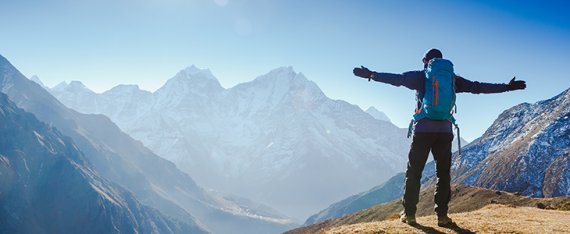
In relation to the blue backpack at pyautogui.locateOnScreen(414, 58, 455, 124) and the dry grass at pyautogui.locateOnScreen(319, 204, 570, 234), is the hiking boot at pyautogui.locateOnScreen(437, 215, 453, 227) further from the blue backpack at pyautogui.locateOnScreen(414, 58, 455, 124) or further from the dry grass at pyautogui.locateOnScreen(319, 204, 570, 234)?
the blue backpack at pyautogui.locateOnScreen(414, 58, 455, 124)

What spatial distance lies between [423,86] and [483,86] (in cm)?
265

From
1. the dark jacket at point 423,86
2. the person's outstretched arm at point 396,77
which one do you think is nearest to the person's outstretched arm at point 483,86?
the dark jacket at point 423,86

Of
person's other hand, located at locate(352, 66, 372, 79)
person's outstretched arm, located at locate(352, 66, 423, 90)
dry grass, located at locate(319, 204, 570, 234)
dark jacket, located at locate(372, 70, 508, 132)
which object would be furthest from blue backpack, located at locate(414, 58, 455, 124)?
dry grass, located at locate(319, 204, 570, 234)

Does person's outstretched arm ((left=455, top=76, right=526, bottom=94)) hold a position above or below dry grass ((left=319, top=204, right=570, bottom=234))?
above

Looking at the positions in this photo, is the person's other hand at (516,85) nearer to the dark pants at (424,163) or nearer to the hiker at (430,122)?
the hiker at (430,122)

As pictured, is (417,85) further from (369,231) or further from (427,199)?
(427,199)

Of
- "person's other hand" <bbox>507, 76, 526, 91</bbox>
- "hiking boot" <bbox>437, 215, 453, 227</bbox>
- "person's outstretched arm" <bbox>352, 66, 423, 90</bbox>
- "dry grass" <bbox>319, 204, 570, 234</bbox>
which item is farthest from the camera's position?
"person's other hand" <bbox>507, 76, 526, 91</bbox>

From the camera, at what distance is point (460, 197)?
158 meters

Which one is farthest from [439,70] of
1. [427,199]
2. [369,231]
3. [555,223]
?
[427,199]

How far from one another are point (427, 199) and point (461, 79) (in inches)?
6571

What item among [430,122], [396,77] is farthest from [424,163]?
[396,77]

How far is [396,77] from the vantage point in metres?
15.1

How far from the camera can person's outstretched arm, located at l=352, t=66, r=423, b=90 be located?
15016 mm

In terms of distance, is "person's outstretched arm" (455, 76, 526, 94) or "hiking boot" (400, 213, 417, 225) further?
"person's outstretched arm" (455, 76, 526, 94)
